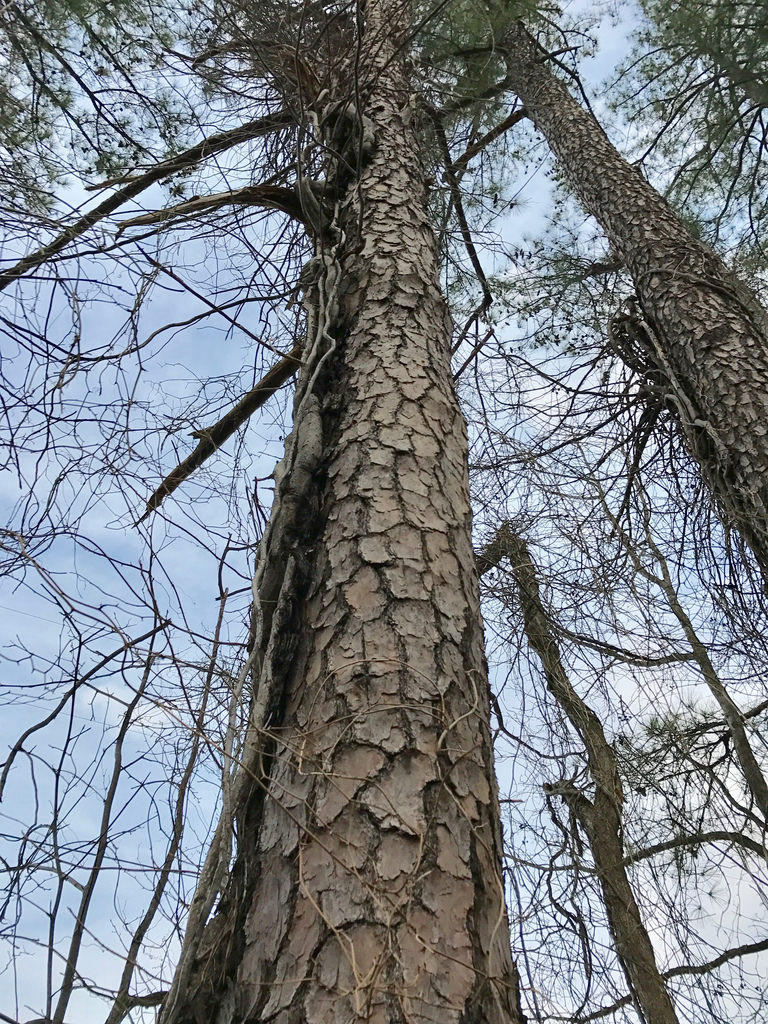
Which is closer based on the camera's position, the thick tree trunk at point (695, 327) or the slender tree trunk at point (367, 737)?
the slender tree trunk at point (367, 737)

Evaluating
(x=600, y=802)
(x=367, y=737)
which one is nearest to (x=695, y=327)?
(x=600, y=802)

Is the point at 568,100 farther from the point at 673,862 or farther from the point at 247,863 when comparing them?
the point at 247,863

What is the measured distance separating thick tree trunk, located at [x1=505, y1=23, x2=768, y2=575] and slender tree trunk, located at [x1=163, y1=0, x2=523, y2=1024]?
1.33 meters

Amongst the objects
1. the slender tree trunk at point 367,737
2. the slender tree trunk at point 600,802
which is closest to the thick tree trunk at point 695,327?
the slender tree trunk at point 600,802

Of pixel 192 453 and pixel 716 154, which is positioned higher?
pixel 716 154

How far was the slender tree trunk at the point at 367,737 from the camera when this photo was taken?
0.83 meters

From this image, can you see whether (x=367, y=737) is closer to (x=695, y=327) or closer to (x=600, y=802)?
(x=600, y=802)

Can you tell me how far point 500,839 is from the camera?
1.07m

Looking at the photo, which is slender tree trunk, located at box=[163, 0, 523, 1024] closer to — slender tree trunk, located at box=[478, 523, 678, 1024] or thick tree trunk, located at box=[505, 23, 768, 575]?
slender tree trunk, located at box=[478, 523, 678, 1024]

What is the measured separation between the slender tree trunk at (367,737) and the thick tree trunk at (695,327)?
1.33 metres

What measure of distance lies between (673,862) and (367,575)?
5.47 ft

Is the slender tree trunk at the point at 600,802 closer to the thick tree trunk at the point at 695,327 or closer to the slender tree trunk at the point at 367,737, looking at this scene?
the thick tree trunk at the point at 695,327

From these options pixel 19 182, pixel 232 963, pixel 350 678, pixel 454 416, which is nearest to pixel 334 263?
pixel 454 416

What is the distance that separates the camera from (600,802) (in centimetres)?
237
